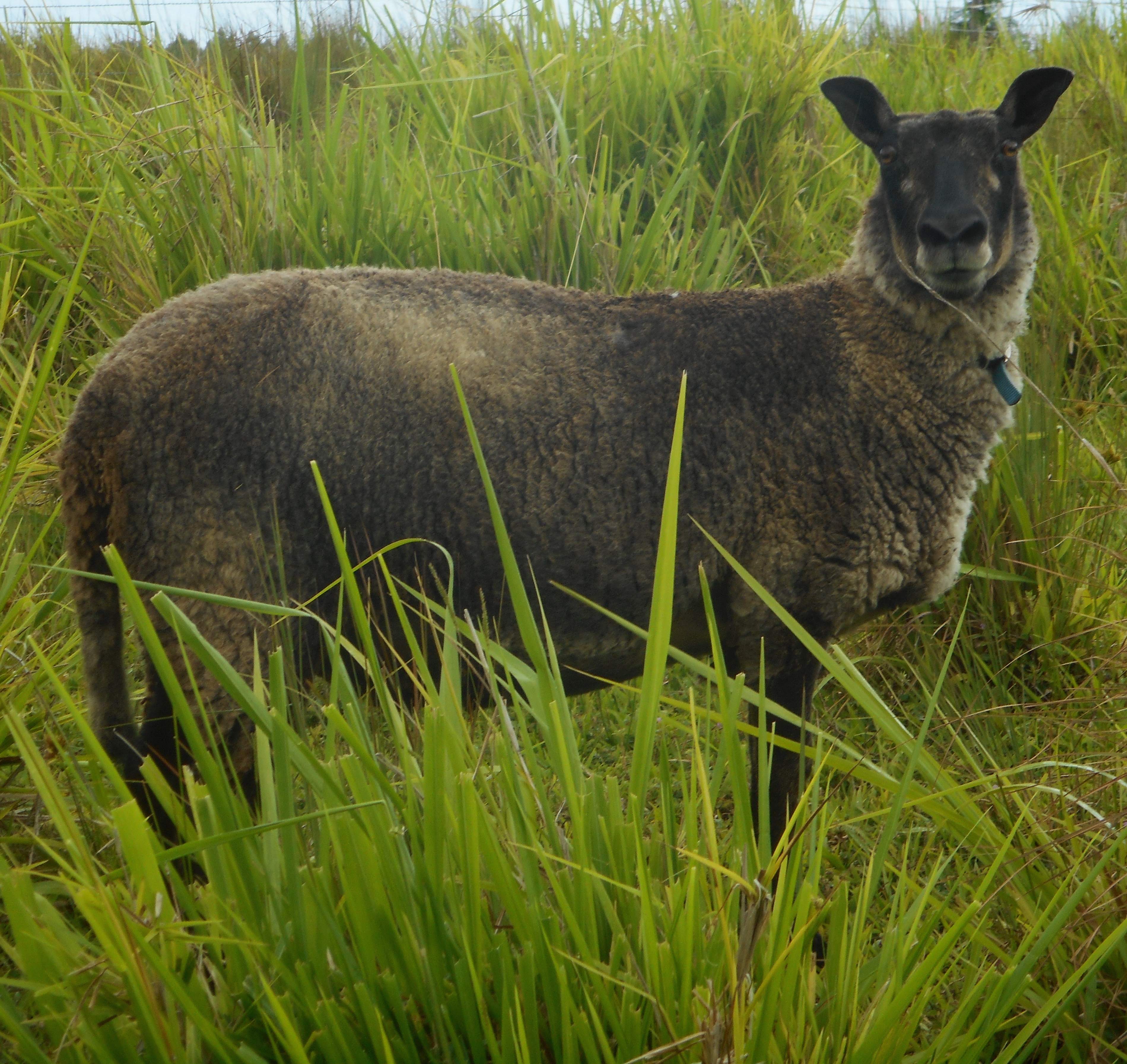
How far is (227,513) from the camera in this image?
2518 mm

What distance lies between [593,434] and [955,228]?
112cm

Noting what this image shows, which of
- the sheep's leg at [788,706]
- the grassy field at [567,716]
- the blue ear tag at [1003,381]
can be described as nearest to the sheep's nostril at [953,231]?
the blue ear tag at [1003,381]

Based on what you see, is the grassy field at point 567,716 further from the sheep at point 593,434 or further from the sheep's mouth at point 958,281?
the sheep's mouth at point 958,281

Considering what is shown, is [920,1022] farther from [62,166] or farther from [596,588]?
[62,166]

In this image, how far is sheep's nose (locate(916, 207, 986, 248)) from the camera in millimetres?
2770

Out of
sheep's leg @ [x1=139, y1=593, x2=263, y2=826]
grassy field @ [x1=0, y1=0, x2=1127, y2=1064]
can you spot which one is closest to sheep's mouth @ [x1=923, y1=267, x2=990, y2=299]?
grassy field @ [x1=0, y1=0, x2=1127, y2=1064]

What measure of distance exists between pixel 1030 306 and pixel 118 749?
425 cm

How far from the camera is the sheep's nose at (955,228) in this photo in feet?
9.09

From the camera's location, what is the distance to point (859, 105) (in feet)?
10.9

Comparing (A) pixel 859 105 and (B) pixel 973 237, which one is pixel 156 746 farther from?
(A) pixel 859 105

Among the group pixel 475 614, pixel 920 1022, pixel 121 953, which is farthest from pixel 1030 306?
pixel 121 953

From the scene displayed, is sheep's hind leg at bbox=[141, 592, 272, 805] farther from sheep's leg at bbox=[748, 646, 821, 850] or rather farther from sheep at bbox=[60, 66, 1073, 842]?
sheep's leg at bbox=[748, 646, 821, 850]

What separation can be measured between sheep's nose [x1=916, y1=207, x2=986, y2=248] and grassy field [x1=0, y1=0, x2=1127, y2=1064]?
858 millimetres

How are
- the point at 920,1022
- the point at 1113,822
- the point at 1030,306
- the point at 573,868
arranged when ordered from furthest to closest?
the point at 1030,306 < the point at 920,1022 < the point at 1113,822 < the point at 573,868
